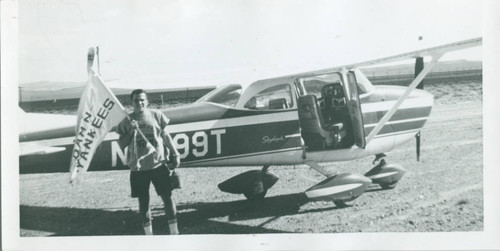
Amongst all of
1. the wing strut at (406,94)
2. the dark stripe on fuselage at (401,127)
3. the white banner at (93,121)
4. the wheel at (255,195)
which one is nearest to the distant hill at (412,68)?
the wing strut at (406,94)

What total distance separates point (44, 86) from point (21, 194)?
2.82 ft

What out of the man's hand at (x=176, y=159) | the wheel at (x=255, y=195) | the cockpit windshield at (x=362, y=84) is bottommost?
the wheel at (x=255, y=195)

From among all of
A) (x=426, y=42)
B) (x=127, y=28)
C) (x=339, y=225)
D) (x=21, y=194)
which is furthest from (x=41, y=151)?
(x=426, y=42)

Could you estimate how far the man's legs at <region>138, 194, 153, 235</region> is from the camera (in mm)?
3398

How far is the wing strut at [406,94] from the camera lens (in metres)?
3.39

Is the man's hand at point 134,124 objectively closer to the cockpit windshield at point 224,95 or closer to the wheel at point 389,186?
the cockpit windshield at point 224,95

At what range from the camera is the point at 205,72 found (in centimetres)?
354

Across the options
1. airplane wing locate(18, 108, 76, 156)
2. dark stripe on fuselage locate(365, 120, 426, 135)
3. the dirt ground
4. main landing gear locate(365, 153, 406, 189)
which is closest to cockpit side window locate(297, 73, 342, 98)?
dark stripe on fuselage locate(365, 120, 426, 135)

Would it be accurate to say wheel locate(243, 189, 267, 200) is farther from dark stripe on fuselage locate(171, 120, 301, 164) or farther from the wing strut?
the wing strut

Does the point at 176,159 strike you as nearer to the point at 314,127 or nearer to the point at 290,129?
the point at 290,129

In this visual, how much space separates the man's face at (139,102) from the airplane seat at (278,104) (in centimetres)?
93

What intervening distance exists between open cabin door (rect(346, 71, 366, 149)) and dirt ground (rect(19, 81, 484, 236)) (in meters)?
0.25

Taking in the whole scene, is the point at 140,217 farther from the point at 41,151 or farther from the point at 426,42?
the point at 426,42

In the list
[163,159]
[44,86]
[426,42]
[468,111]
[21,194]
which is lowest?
[21,194]
